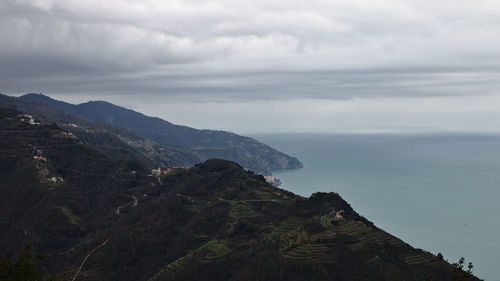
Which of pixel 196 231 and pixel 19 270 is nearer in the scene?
pixel 19 270

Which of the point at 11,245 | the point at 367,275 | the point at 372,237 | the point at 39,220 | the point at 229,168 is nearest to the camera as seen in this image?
the point at 367,275

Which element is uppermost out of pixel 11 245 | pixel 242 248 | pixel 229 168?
pixel 229 168

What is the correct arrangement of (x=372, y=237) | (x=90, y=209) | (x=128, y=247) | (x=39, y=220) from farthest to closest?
(x=90, y=209), (x=39, y=220), (x=128, y=247), (x=372, y=237)

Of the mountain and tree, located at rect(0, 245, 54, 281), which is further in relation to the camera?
the mountain

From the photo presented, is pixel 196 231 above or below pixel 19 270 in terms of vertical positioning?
below

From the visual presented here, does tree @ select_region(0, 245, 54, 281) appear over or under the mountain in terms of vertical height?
over

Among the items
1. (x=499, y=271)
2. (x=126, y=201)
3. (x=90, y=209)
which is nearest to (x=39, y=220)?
(x=90, y=209)

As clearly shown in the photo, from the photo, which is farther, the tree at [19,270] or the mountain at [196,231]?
the mountain at [196,231]

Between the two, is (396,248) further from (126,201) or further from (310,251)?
(126,201)
